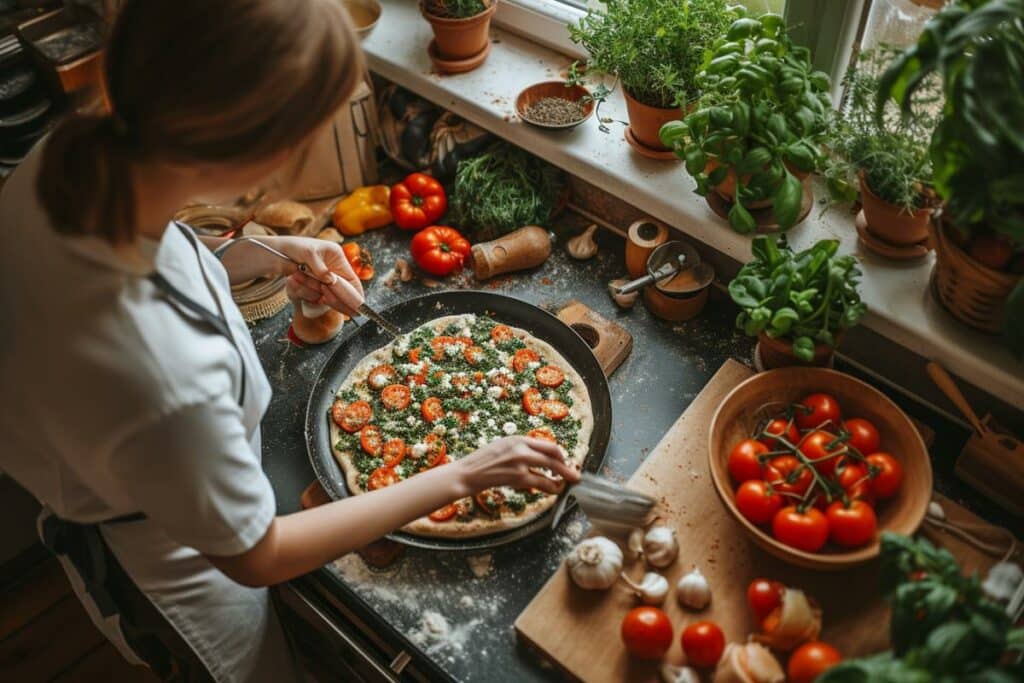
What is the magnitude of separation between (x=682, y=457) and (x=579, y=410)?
21 cm

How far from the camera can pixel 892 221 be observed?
1331 mm

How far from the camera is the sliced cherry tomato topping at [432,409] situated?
1463 millimetres

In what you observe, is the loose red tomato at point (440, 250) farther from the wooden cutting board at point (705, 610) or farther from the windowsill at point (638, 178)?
the wooden cutting board at point (705, 610)

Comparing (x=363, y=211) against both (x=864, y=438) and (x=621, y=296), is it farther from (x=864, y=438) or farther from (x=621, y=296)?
(x=864, y=438)

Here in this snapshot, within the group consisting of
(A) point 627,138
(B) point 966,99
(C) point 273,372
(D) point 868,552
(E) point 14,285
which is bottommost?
(C) point 273,372

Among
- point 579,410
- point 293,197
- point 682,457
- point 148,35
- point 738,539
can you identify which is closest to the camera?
point 148,35

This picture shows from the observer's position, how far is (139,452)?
34.9 inches

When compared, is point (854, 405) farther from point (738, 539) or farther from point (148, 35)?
point (148, 35)

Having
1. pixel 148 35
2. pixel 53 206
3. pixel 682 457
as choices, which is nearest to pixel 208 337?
pixel 53 206

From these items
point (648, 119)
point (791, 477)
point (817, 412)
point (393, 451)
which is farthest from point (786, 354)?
point (393, 451)

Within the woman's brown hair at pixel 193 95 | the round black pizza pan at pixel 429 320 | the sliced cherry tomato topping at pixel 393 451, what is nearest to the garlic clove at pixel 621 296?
the round black pizza pan at pixel 429 320

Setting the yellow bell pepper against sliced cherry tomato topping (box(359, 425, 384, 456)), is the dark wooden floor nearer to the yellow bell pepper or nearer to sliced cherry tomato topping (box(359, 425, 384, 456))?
sliced cherry tomato topping (box(359, 425, 384, 456))

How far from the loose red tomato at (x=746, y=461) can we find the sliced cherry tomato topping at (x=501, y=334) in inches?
20.0

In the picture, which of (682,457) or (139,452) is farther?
(682,457)
